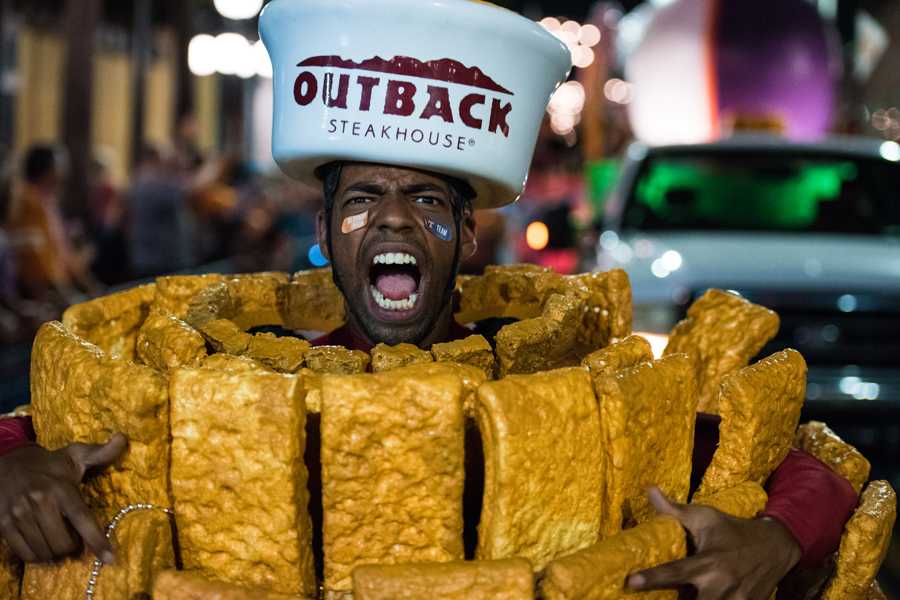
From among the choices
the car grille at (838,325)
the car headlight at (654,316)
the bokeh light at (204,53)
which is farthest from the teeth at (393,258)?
the bokeh light at (204,53)

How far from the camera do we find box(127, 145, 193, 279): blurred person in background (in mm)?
10438

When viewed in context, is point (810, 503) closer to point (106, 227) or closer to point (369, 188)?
point (369, 188)

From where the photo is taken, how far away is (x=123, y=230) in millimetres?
12523

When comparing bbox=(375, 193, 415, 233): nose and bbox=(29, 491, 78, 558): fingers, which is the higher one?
bbox=(375, 193, 415, 233): nose

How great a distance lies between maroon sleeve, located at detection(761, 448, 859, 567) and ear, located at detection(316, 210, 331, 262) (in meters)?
1.10

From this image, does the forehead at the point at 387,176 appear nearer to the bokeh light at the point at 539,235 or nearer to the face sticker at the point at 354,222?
the face sticker at the point at 354,222

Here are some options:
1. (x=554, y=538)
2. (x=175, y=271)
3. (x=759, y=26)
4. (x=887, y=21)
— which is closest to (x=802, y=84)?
(x=759, y=26)

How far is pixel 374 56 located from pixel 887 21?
20100 mm

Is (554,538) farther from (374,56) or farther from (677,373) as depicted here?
(374,56)

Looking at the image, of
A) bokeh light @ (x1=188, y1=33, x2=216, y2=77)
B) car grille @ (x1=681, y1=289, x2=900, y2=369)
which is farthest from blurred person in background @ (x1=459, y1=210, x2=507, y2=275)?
bokeh light @ (x1=188, y1=33, x2=216, y2=77)

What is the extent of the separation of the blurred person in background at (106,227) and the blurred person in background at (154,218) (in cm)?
72

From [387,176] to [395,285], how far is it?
25 centimetres

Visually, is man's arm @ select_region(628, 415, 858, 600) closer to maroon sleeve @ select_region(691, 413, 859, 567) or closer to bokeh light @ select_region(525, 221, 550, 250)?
maroon sleeve @ select_region(691, 413, 859, 567)

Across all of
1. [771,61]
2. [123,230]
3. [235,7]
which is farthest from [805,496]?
[235,7]
